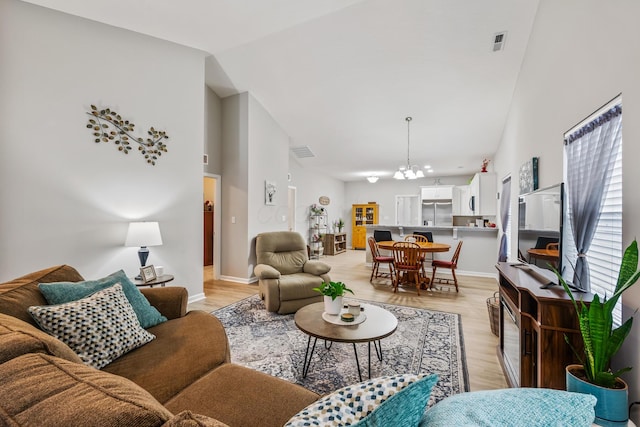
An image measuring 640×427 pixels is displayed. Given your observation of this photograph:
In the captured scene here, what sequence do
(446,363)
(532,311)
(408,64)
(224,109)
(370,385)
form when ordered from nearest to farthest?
(370,385), (532,311), (446,363), (408,64), (224,109)

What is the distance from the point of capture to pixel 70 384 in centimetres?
57

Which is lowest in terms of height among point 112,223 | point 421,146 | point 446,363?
point 446,363

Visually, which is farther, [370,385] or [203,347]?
[203,347]

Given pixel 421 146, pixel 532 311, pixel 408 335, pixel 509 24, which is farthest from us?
pixel 421 146

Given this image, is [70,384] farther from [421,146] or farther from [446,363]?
[421,146]

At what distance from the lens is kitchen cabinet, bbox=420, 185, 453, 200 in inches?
330

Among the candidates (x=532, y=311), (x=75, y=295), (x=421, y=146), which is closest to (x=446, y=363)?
(x=532, y=311)

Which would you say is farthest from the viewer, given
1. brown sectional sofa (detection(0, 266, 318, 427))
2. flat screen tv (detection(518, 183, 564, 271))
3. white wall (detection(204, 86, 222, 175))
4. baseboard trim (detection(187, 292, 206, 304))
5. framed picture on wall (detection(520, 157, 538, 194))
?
white wall (detection(204, 86, 222, 175))

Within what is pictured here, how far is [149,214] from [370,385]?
3.55m

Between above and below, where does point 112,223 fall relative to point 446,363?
above

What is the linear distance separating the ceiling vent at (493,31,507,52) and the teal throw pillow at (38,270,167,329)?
434 cm

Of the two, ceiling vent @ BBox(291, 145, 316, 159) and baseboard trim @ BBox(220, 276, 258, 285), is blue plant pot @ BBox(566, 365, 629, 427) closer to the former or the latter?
baseboard trim @ BBox(220, 276, 258, 285)

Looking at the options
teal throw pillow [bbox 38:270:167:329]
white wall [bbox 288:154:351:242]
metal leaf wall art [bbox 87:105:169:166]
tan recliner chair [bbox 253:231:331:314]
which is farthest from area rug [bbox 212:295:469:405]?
white wall [bbox 288:154:351:242]

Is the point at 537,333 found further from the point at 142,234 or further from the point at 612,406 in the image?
the point at 142,234
